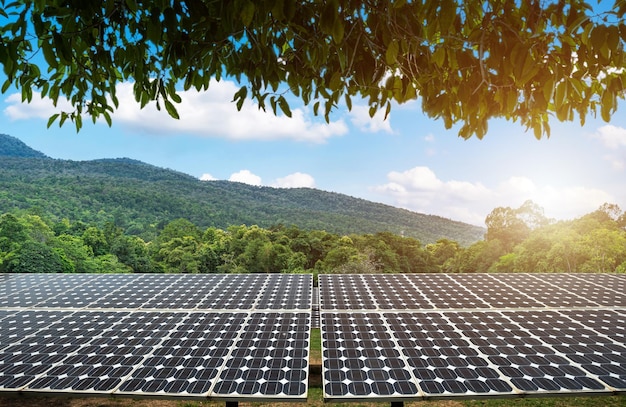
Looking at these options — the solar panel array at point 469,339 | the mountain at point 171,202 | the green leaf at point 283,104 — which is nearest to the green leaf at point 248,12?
the green leaf at point 283,104

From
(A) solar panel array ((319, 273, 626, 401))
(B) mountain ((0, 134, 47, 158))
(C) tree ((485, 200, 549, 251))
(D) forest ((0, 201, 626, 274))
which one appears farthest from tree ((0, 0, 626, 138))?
(B) mountain ((0, 134, 47, 158))

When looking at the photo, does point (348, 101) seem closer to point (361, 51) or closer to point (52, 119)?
point (361, 51)

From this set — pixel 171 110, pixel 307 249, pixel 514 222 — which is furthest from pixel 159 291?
pixel 514 222

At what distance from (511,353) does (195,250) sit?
95.2 feet

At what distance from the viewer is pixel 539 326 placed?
8594 mm

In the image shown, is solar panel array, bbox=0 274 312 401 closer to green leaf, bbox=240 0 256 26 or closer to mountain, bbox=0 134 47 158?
green leaf, bbox=240 0 256 26

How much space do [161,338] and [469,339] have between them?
579 cm

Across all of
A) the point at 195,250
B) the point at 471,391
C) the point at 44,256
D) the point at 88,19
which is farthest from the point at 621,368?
the point at 44,256

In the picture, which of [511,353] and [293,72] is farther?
[511,353]

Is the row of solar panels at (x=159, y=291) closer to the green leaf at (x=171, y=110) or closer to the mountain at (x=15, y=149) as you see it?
the green leaf at (x=171, y=110)

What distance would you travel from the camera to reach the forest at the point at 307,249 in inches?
1107

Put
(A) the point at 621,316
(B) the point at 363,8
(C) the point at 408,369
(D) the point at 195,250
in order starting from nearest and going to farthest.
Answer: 1. (B) the point at 363,8
2. (C) the point at 408,369
3. (A) the point at 621,316
4. (D) the point at 195,250

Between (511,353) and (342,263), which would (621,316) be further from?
(342,263)

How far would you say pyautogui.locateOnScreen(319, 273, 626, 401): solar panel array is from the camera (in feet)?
19.9
